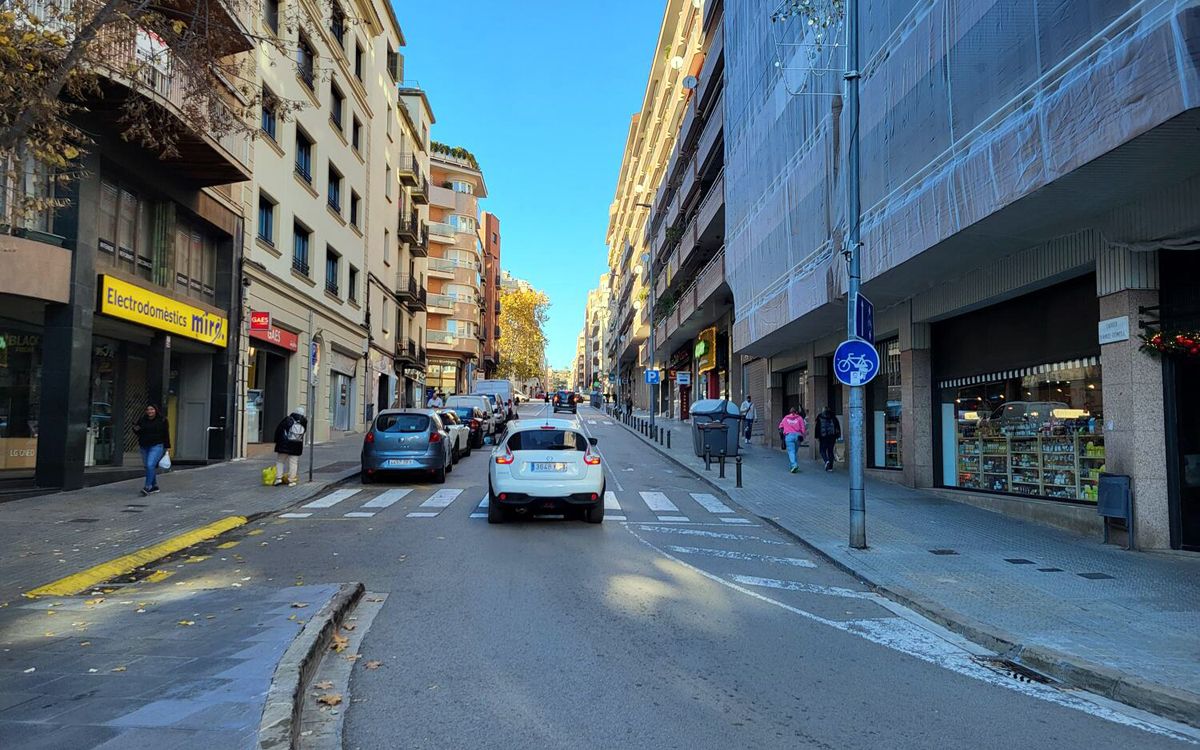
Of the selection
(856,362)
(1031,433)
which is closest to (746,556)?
(856,362)

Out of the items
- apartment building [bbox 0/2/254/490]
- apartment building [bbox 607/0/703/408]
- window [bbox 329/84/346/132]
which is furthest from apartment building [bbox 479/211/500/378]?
apartment building [bbox 0/2/254/490]

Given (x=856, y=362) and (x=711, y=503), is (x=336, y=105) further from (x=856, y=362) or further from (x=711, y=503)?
(x=856, y=362)

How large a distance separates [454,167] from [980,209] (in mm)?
54423

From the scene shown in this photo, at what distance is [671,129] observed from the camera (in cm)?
4869

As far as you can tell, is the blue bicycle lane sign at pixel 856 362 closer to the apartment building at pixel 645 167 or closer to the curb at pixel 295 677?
the curb at pixel 295 677

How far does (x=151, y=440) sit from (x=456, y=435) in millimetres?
8988

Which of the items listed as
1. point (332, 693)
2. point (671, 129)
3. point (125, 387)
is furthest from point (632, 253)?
point (332, 693)

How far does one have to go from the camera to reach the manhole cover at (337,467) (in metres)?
17.9

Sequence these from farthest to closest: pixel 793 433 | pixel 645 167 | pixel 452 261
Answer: pixel 645 167, pixel 452 261, pixel 793 433

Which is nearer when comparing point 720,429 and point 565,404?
point 720,429

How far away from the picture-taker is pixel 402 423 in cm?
1645

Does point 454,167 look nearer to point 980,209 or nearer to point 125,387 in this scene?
point 125,387

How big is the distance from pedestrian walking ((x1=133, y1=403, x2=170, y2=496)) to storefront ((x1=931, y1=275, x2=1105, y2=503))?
1419cm

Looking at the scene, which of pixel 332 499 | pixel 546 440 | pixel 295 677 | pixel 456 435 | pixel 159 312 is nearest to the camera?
pixel 295 677
